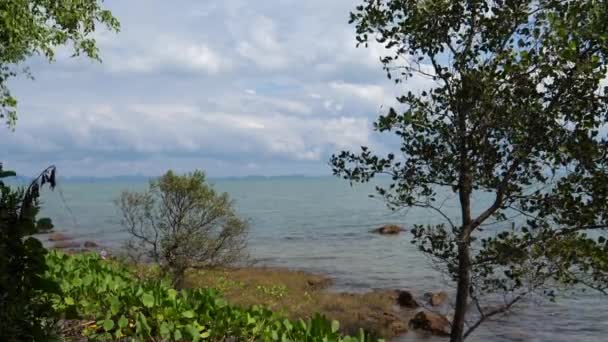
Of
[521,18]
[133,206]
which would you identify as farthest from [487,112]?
[133,206]

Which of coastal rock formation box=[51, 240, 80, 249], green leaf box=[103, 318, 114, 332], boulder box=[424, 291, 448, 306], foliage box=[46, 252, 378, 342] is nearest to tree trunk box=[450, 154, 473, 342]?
foliage box=[46, 252, 378, 342]

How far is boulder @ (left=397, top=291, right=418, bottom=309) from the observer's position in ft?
103

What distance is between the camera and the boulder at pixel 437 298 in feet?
105

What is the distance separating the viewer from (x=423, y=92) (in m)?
9.93

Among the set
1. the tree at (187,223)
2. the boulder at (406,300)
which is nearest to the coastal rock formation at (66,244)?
the boulder at (406,300)

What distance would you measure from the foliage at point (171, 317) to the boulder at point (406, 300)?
26.4 m

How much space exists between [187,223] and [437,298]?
1617 cm

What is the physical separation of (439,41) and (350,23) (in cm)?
157

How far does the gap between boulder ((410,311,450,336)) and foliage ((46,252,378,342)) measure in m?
21.3

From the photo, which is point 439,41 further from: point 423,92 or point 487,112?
point 487,112

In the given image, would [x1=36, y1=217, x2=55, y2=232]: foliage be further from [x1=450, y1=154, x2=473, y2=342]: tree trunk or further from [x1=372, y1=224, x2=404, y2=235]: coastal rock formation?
[x1=372, y1=224, x2=404, y2=235]: coastal rock formation

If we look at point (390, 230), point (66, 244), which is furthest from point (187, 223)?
point (390, 230)

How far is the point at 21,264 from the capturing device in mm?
3594

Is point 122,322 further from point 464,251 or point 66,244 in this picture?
point 66,244
